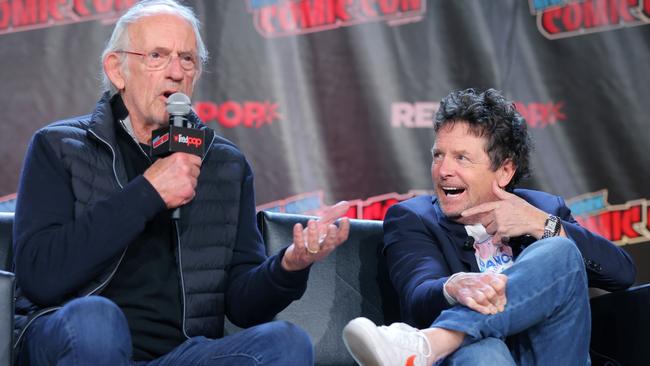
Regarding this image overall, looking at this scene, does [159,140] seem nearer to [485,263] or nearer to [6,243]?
[6,243]

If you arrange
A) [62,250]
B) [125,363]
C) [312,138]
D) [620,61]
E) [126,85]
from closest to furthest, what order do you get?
[125,363] → [62,250] → [126,85] → [312,138] → [620,61]

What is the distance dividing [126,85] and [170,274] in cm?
47

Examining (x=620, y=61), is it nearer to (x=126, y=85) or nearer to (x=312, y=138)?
(x=312, y=138)

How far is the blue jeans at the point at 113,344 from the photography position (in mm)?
1716

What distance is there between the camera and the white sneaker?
6.19 ft

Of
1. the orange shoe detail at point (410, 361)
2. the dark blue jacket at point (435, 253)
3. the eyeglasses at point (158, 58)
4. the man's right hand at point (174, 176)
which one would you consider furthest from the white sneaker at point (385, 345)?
the eyeglasses at point (158, 58)

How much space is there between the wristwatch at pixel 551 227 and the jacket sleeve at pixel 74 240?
0.96m

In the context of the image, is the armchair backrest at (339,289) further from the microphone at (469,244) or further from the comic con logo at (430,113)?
the comic con logo at (430,113)

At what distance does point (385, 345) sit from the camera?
190 cm

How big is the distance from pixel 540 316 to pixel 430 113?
1263 mm

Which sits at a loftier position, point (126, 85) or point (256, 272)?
point (126, 85)

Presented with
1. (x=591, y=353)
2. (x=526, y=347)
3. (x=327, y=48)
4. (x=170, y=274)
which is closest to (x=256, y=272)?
(x=170, y=274)

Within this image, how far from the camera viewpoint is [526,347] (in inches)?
82.7

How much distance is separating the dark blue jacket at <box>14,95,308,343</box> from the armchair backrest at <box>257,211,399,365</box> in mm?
238
